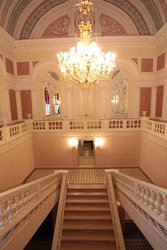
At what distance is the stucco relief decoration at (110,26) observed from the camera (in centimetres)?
798

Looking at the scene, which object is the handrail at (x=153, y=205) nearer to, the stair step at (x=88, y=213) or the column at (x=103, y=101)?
the stair step at (x=88, y=213)

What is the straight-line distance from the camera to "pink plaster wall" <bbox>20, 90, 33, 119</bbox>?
8578 millimetres

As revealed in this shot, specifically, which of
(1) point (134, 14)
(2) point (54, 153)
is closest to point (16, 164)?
(2) point (54, 153)

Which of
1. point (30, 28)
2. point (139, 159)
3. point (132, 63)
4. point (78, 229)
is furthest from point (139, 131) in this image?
point (30, 28)

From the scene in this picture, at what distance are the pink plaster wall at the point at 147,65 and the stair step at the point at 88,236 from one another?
8.58m

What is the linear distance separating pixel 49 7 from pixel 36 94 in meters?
5.06

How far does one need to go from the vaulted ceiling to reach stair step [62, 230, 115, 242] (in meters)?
9.82

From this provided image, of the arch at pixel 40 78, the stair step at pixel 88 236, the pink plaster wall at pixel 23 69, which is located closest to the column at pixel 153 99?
the arch at pixel 40 78

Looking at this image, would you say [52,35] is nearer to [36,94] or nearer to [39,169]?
[36,94]

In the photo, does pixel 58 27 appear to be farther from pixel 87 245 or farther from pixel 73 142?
pixel 87 245

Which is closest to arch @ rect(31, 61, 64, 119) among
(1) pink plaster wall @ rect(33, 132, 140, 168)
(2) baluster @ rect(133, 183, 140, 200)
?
(1) pink plaster wall @ rect(33, 132, 140, 168)

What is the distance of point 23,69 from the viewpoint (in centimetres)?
841

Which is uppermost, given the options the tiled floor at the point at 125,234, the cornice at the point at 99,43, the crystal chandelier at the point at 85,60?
the cornice at the point at 99,43

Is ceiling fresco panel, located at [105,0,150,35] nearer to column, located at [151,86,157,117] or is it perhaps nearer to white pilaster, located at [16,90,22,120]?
column, located at [151,86,157,117]
